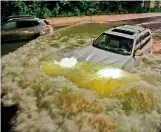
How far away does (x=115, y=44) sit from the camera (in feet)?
33.6

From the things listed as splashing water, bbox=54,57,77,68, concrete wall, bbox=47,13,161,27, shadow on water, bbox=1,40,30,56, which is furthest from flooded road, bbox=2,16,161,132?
A: concrete wall, bbox=47,13,161,27

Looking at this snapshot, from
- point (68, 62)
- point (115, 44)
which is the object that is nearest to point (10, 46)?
point (68, 62)

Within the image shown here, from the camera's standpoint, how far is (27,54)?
42.4 ft

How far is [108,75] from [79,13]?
714 inches

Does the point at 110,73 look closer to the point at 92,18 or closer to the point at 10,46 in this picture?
the point at 10,46

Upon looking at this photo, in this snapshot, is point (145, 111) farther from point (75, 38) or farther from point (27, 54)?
point (75, 38)

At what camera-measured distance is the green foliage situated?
905 inches

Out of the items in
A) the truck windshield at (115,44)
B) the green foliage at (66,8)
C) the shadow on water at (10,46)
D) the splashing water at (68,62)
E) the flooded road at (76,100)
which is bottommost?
the flooded road at (76,100)

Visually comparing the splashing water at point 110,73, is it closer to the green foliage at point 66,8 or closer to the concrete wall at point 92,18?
the concrete wall at point 92,18

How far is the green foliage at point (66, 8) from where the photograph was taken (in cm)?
2298

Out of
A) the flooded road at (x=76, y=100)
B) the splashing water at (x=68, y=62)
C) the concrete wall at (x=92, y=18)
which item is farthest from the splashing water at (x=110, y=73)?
the concrete wall at (x=92, y=18)

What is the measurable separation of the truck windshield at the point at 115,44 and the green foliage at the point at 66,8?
46.6ft

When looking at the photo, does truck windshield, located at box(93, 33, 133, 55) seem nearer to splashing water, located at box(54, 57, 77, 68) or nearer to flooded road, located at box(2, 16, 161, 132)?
flooded road, located at box(2, 16, 161, 132)

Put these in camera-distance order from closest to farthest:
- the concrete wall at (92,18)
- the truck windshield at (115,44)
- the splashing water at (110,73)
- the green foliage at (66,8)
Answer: the splashing water at (110,73) < the truck windshield at (115,44) < the green foliage at (66,8) < the concrete wall at (92,18)
